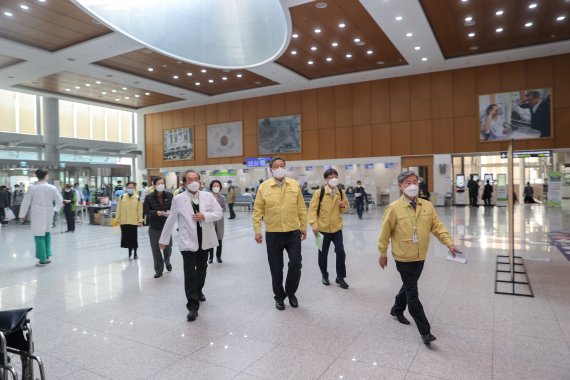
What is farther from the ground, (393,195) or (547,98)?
(547,98)

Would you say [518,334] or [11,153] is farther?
[11,153]

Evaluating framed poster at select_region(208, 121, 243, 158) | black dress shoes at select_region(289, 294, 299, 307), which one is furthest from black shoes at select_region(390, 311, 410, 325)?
framed poster at select_region(208, 121, 243, 158)

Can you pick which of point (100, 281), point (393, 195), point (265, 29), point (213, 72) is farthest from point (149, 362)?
point (393, 195)

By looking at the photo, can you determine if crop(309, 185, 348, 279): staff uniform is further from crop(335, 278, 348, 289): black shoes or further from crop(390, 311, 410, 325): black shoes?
crop(390, 311, 410, 325): black shoes

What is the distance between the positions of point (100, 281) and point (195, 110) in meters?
23.8

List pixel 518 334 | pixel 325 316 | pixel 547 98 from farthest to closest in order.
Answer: pixel 547 98 < pixel 325 316 < pixel 518 334

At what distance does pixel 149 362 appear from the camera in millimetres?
2910

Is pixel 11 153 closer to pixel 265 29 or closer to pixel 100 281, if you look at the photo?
pixel 265 29

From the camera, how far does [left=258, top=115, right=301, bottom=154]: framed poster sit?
24.0 meters

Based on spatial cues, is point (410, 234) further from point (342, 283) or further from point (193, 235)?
point (193, 235)

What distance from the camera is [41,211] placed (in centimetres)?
679

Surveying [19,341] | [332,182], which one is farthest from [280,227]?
[19,341]

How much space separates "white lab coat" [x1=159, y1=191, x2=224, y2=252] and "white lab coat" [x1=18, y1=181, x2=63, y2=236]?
156 inches

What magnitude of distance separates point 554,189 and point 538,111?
385cm
